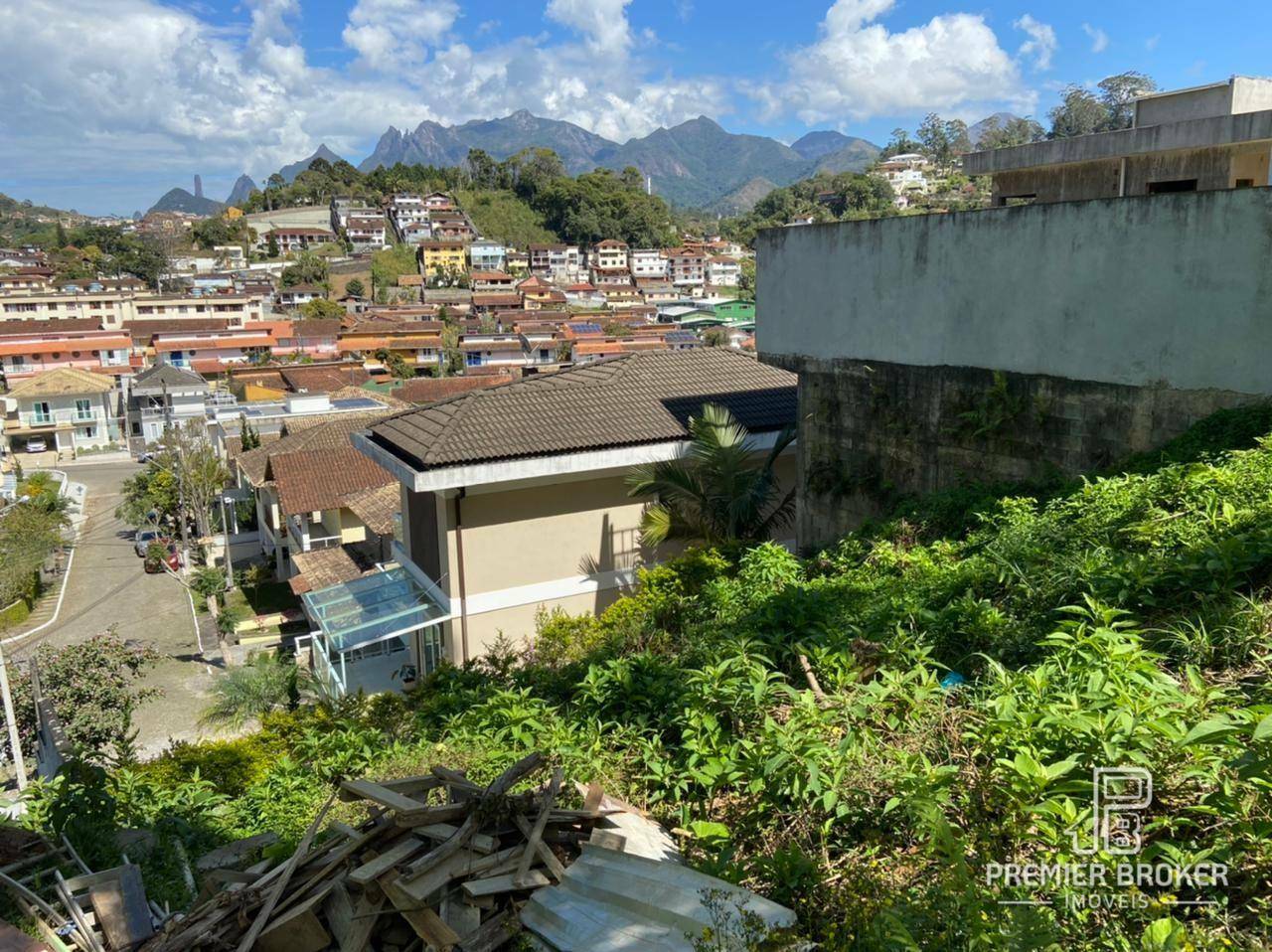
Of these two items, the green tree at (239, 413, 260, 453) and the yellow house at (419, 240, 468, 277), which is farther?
the yellow house at (419, 240, 468, 277)

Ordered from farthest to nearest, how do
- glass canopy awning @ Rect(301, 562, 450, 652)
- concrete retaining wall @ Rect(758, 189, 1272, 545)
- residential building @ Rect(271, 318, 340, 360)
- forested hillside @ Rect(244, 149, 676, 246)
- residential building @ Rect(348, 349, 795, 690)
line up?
forested hillside @ Rect(244, 149, 676, 246), residential building @ Rect(271, 318, 340, 360), glass canopy awning @ Rect(301, 562, 450, 652), residential building @ Rect(348, 349, 795, 690), concrete retaining wall @ Rect(758, 189, 1272, 545)

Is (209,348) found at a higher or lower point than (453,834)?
lower

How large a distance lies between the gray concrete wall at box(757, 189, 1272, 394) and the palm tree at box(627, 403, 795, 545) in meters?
1.44

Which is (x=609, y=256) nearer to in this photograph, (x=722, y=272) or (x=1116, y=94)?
(x=722, y=272)

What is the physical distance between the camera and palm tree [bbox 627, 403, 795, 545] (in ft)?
33.2

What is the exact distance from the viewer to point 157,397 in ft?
167

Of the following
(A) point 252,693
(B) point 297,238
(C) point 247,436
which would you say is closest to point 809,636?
(A) point 252,693

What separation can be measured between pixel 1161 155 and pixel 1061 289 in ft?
11.3

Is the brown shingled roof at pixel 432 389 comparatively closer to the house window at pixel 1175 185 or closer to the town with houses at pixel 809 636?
the town with houses at pixel 809 636

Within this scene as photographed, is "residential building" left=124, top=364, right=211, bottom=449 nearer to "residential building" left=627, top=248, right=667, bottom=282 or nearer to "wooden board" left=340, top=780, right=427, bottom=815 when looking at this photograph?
"wooden board" left=340, top=780, right=427, bottom=815

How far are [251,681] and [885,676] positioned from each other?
13659 millimetres

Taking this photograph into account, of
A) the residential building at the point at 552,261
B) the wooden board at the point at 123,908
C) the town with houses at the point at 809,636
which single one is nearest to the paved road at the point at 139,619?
the town with houses at the point at 809,636

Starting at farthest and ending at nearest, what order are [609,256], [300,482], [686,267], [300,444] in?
[686,267], [609,256], [300,444], [300,482]

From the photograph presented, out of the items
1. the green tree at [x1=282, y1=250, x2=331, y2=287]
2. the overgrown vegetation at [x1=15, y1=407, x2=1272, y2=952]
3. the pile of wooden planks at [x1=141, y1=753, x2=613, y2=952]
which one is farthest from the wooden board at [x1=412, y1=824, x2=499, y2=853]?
the green tree at [x1=282, y1=250, x2=331, y2=287]
